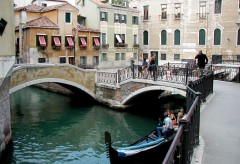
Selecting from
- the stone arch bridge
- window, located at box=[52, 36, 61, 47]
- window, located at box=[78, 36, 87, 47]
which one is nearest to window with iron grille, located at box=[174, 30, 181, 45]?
window, located at box=[78, 36, 87, 47]

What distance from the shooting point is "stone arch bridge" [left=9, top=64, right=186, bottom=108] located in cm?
1523

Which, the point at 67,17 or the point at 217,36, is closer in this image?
the point at 67,17

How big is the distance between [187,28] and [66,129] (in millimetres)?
18957

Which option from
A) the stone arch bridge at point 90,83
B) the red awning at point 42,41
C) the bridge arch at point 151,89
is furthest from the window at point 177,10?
the bridge arch at point 151,89

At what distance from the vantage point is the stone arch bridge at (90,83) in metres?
15.2

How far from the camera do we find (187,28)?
2942 cm

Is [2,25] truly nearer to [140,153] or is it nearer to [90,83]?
[140,153]

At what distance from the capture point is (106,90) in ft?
59.6

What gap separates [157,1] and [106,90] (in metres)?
16.4

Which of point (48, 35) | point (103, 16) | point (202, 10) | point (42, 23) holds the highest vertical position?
point (202, 10)

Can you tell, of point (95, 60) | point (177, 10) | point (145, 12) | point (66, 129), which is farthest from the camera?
point (145, 12)

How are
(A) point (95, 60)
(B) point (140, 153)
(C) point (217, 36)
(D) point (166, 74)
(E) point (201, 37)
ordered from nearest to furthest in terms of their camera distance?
(B) point (140, 153) → (D) point (166, 74) → (C) point (217, 36) → (A) point (95, 60) → (E) point (201, 37)

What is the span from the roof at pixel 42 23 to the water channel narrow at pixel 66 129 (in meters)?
6.14

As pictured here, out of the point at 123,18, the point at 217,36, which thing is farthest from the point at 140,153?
the point at 123,18
